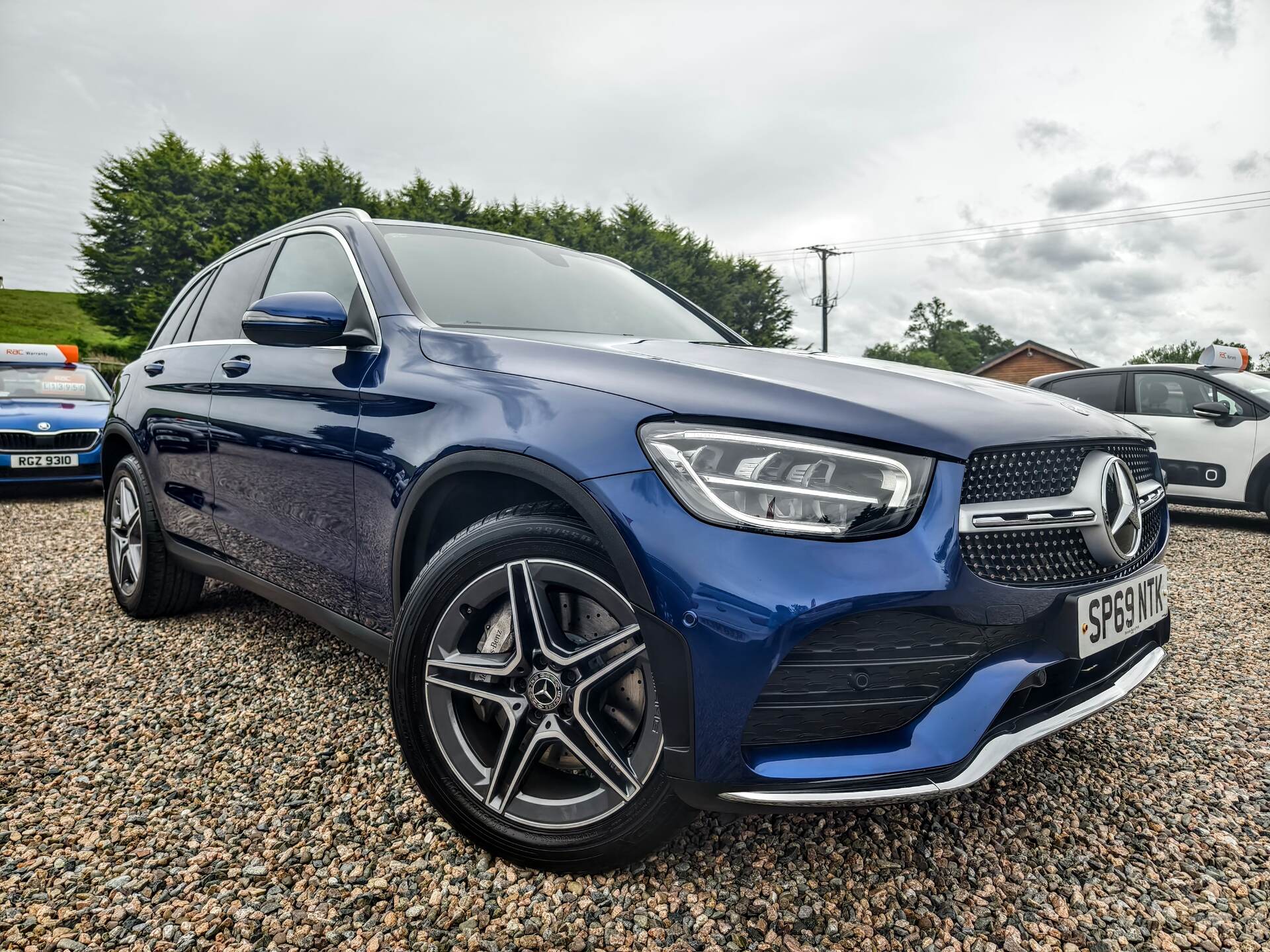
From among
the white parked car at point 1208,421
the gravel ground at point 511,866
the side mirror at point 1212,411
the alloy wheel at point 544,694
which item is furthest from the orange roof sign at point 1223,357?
the alloy wheel at point 544,694

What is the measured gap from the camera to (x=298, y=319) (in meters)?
2.26

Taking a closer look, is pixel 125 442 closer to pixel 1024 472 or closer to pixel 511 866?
pixel 511 866

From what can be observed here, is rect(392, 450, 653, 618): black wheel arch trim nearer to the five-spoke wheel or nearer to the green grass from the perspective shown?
the five-spoke wheel

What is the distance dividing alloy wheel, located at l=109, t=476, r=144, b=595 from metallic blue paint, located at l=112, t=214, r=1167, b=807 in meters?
1.62

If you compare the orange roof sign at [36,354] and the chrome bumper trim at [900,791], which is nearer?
the chrome bumper trim at [900,791]

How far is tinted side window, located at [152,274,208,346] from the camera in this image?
12.7 ft

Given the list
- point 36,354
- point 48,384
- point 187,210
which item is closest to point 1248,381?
point 48,384

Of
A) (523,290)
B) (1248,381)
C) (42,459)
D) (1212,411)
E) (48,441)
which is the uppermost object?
(523,290)

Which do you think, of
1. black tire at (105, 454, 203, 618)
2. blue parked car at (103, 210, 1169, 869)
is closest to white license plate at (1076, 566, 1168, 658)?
blue parked car at (103, 210, 1169, 869)

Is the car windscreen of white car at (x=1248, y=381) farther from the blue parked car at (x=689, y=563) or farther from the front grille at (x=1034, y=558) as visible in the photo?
the front grille at (x=1034, y=558)

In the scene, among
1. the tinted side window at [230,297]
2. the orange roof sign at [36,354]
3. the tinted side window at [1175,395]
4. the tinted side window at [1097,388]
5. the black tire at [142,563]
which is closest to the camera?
the tinted side window at [230,297]

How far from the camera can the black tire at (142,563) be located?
3.63 m

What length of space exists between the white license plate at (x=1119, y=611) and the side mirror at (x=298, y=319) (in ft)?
6.62

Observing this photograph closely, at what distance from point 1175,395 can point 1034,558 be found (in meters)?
7.49
